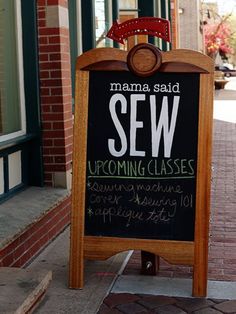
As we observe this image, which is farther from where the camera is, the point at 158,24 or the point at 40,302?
the point at 158,24

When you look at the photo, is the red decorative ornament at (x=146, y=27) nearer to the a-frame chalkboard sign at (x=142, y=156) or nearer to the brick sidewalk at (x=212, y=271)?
the a-frame chalkboard sign at (x=142, y=156)

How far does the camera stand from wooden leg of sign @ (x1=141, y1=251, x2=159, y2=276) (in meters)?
4.74

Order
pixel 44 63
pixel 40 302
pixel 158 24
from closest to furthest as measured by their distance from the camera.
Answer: pixel 40 302, pixel 158 24, pixel 44 63

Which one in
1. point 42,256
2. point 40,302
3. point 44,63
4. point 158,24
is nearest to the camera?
point 40,302

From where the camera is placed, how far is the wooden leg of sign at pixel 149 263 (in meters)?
4.74

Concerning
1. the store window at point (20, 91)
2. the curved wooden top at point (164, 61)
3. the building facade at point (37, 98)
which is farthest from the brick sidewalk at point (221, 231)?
the curved wooden top at point (164, 61)

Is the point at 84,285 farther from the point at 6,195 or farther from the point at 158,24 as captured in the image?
the point at 158,24

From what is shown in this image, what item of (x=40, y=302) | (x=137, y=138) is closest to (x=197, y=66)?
(x=137, y=138)

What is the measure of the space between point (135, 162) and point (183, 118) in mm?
466

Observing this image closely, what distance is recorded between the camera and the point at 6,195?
18.2ft

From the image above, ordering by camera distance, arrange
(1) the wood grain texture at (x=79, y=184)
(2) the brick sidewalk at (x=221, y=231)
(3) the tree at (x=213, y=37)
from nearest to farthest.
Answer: (1) the wood grain texture at (x=79, y=184) → (2) the brick sidewalk at (x=221, y=231) → (3) the tree at (x=213, y=37)

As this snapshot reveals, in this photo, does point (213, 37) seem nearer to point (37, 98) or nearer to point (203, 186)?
point (37, 98)

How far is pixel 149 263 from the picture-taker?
4.75 m

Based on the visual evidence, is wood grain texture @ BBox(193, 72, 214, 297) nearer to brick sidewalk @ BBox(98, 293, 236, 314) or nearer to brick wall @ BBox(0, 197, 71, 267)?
brick sidewalk @ BBox(98, 293, 236, 314)
